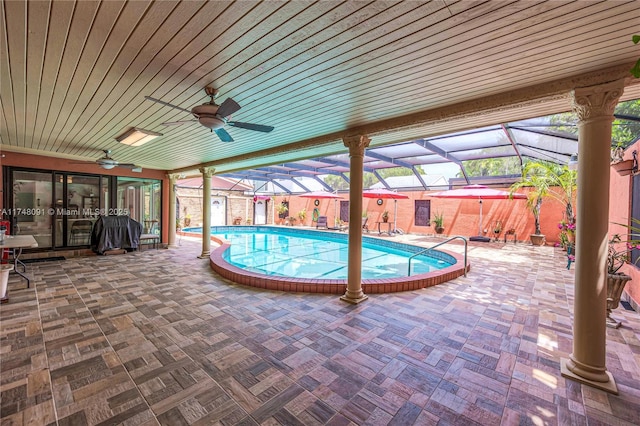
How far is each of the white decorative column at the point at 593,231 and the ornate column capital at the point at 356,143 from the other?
223 centimetres

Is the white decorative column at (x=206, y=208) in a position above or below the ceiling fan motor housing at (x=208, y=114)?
below

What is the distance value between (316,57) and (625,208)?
5.52m

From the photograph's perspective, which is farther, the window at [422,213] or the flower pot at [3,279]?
the window at [422,213]

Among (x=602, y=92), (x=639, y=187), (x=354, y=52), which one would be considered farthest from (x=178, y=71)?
(x=639, y=187)

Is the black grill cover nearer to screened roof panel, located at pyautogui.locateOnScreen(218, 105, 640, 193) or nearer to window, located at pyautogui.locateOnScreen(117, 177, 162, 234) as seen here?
window, located at pyautogui.locateOnScreen(117, 177, 162, 234)

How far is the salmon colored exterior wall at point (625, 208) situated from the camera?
3.78 meters

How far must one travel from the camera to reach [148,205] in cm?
909

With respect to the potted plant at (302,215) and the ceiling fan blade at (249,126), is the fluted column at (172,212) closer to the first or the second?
the ceiling fan blade at (249,126)

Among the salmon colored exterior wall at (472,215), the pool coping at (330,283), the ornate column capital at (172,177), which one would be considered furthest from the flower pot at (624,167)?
the ornate column capital at (172,177)

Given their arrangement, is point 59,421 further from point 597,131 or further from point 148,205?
point 148,205

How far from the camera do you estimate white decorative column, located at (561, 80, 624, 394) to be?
219 centimetres

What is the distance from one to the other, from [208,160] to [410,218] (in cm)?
925

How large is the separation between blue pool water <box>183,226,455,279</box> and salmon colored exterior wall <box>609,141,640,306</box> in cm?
286

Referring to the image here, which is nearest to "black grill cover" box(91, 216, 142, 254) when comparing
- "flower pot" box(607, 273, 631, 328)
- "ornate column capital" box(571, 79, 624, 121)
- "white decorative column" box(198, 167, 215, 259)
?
"white decorative column" box(198, 167, 215, 259)
